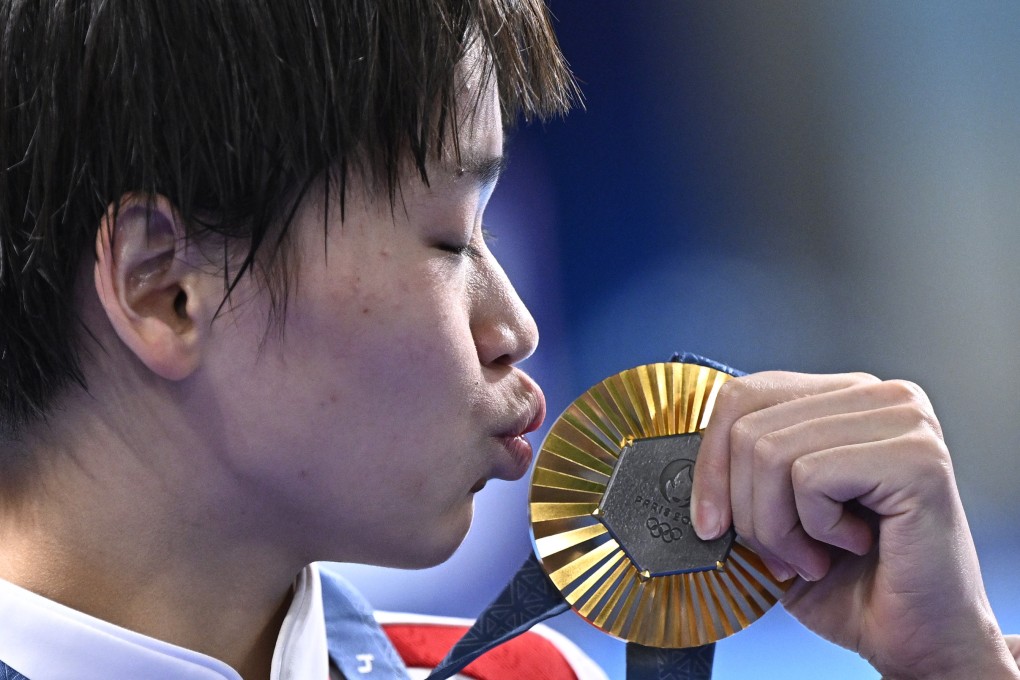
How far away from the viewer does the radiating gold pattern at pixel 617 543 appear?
94 cm

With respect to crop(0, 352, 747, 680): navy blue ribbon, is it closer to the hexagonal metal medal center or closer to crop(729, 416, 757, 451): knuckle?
the hexagonal metal medal center

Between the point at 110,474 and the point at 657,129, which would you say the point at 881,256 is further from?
the point at 110,474

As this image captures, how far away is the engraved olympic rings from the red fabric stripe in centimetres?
40

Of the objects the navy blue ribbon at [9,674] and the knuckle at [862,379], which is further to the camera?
the knuckle at [862,379]

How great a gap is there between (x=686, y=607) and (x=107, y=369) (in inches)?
21.2

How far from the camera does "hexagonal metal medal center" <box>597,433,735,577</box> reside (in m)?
0.93

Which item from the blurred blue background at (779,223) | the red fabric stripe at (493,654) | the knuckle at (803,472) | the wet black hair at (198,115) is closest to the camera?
the wet black hair at (198,115)

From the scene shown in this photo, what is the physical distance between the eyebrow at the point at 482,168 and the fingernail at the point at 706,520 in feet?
1.10

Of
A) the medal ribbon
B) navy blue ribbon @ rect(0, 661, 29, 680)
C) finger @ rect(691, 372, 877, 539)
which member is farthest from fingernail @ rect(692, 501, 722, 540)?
navy blue ribbon @ rect(0, 661, 29, 680)

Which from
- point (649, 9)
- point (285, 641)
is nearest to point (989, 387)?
point (649, 9)

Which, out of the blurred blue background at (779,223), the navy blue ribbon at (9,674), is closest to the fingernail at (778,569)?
the navy blue ribbon at (9,674)

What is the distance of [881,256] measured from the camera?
174 centimetres

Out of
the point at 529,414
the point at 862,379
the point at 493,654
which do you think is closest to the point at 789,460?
the point at 862,379

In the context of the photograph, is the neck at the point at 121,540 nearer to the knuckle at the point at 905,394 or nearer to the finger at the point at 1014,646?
the knuckle at the point at 905,394
